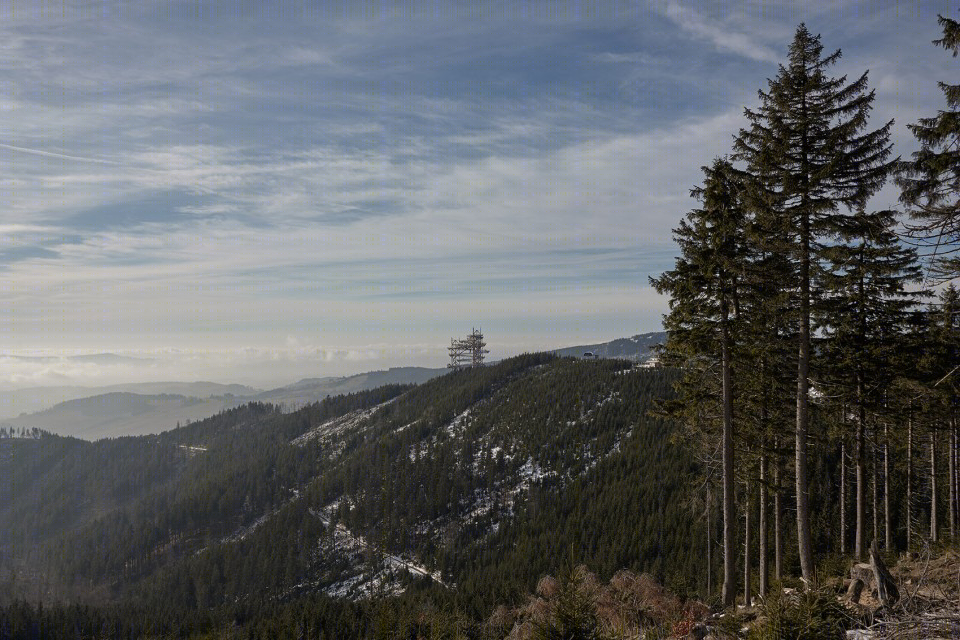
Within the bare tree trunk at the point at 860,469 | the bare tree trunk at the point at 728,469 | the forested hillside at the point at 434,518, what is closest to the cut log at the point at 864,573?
the bare tree trunk at the point at 728,469

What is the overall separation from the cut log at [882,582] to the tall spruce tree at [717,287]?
6.47 meters

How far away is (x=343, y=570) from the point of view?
12244 cm

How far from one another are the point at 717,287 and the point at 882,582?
951 cm

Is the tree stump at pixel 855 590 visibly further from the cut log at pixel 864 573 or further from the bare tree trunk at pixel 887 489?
the bare tree trunk at pixel 887 489

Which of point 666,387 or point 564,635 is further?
point 666,387

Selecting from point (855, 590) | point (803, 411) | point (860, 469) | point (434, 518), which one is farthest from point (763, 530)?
point (434, 518)

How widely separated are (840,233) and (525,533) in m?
96.9

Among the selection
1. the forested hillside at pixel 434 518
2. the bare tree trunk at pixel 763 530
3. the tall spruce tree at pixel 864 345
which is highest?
the tall spruce tree at pixel 864 345

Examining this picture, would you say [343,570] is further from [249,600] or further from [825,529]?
Result: [825,529]

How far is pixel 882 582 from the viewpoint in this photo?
11047mm

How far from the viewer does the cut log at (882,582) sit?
424 inches

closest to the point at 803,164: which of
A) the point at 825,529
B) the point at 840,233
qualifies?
the point at 840,233

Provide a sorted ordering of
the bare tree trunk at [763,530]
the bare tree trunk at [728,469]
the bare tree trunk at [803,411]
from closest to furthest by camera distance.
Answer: the bare tree trunk at [803,411] → the bare tree trunk at [728,469] → the bare tree trunk at [763,530]

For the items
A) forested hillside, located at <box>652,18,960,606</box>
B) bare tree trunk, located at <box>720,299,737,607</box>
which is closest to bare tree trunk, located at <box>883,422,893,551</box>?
forested hillside, located at <box>652,18,960,606</box>
